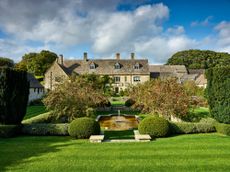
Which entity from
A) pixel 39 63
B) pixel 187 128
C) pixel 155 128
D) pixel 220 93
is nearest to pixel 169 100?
pixel 187 128

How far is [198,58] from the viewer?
111 metres

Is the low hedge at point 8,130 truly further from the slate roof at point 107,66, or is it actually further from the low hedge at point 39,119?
the slate roof at point 107,66

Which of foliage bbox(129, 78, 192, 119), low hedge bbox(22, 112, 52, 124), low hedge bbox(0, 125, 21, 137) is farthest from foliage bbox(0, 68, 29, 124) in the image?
foliage bbox(129, 78, 192, 119)

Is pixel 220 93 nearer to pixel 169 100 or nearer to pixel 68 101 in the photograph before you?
pixel 169 100

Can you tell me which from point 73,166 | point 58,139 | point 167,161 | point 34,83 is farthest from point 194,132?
point 34,83

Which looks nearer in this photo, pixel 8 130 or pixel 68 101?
pixel 8 130

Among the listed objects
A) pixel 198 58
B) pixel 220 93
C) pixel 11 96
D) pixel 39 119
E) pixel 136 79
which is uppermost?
pixel 198 58

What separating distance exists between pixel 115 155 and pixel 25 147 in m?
4.34

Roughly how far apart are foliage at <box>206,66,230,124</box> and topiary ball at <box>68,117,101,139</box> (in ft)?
23.8

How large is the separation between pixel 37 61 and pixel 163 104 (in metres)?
61.0

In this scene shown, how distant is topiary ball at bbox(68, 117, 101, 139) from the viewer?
14.4 m

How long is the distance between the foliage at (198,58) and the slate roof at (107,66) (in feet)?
167

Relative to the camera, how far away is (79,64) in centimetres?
5931

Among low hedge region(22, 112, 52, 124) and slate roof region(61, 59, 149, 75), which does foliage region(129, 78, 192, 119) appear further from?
slate roof region(61, 59, 149, 75)
